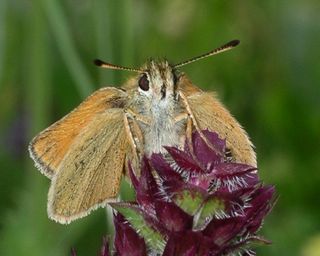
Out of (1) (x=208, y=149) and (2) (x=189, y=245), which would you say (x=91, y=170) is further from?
(2) (x=189, y=245)

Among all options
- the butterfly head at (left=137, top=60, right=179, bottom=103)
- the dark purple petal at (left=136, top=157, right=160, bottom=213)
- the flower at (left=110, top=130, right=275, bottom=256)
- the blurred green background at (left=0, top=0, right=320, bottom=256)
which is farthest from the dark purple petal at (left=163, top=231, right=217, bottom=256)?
the blurred green background at (left=0, top=0, right=320, bottom=256)

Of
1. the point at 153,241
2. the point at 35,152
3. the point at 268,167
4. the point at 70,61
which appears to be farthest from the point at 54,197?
the point at 268,167

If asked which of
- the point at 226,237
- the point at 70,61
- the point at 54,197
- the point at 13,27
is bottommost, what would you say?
the point at 226,237

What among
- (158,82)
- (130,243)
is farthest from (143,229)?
(158,82)

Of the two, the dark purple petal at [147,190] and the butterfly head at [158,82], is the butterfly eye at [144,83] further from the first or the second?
the dark purple petal at [147,190]

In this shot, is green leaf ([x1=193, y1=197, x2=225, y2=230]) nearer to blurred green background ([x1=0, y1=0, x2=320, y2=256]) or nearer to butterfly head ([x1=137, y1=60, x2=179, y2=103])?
butterfly head ([x1=137, y1=60, x2=179, y2=103])

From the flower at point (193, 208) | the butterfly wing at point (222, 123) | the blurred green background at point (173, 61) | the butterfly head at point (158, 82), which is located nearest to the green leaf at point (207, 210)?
the flower at point (193, 208)

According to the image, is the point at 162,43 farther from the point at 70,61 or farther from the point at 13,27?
the point at 70,61
